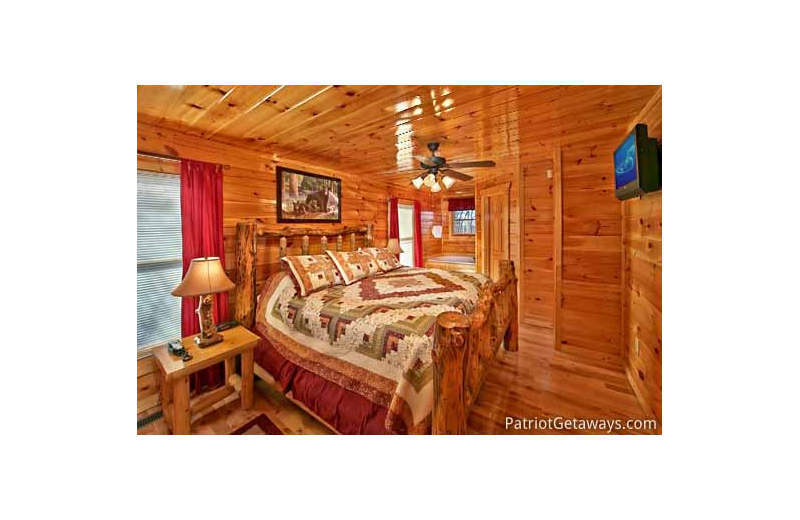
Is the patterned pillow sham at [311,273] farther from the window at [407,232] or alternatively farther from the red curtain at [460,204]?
the red curtain at [460,204]

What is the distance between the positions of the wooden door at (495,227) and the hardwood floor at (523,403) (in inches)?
60.4

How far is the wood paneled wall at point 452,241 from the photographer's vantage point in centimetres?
582

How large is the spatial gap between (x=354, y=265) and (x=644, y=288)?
2206mm

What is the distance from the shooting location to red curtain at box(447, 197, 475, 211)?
18.4 ft

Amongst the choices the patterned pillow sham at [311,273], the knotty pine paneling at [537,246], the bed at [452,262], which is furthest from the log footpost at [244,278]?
→ the bed at [452,262]

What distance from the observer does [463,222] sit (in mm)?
5820

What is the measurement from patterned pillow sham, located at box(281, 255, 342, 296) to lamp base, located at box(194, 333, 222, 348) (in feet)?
1.90

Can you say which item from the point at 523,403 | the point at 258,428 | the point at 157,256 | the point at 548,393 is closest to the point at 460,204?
the point at 548,393

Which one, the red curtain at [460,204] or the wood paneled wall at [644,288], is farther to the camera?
the red curtain at [460,204]

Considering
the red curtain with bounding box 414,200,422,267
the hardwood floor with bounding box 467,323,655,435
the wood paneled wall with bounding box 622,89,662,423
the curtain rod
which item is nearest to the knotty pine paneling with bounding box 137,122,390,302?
the curtain rod

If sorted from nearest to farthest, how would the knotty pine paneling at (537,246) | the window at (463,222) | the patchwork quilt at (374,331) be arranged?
the patchwork quilt at (374,331), the knotty pine paneling at (537,246), the window at (463,222)

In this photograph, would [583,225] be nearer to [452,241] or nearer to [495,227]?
[495,227]
